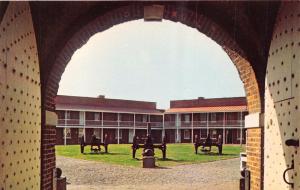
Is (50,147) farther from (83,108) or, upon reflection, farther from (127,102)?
(127,102)

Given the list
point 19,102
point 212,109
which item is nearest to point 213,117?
point 212,109

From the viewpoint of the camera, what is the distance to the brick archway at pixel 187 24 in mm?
5770

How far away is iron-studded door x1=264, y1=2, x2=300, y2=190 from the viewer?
362 cm

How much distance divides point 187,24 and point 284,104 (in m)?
2.88

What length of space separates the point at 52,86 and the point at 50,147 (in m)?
0.96

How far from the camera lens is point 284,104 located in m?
3.99

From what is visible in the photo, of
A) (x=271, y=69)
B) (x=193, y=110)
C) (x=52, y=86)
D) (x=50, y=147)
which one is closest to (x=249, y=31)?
(x=271, y=69)

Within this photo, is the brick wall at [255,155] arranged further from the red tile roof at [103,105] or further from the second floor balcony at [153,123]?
the second floor balcony at [153,123]

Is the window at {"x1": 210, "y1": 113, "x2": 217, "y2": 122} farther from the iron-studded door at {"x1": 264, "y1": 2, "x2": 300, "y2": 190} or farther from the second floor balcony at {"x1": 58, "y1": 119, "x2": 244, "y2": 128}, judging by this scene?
the iron-studded door at {"x1": 264, "y1": 2, "x2": 300, "y2": 190}

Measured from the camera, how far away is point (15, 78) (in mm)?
3994

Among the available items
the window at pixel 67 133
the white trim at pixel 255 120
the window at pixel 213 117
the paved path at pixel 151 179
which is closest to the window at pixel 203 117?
the window at pixel 213 117

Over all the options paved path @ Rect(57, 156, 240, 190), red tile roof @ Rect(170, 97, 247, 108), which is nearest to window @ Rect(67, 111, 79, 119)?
red tile roof @ Rect(170, 97, 247, 108)

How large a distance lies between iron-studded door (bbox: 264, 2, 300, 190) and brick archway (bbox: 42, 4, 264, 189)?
1.08 metres

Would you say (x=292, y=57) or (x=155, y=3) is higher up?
(x=155, y=3)
